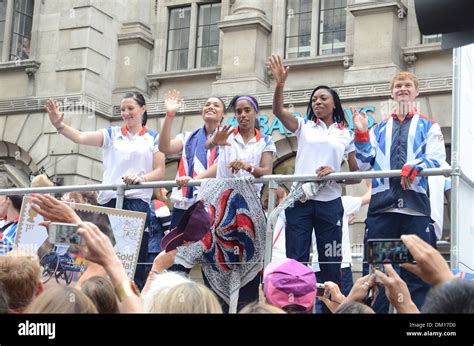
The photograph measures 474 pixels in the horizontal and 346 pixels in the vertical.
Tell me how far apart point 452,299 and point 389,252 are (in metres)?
1.47

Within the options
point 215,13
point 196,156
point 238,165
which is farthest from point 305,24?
point 238,165

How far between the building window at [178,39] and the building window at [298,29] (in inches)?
102

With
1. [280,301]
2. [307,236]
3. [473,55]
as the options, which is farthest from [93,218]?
[473,55]

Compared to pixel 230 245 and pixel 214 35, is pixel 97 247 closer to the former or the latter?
pixel 230 245

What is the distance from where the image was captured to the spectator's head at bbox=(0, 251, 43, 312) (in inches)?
161

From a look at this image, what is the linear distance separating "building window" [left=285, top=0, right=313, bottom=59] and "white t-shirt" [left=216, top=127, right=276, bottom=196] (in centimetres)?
1092

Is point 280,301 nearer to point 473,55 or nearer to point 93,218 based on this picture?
point 93,218

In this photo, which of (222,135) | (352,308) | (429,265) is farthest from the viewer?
(222,135)

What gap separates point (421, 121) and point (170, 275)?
10.8 feet

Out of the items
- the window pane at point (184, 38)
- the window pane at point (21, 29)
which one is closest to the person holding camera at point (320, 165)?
the window pane at point (184, 38)

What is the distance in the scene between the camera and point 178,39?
68.0 feet

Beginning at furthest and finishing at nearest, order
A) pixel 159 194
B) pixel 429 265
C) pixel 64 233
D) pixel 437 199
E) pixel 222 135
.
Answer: pixel 159 194 → pixel 222 135 → pixel 437 199 → pixel 64 233 → pixel 429 265

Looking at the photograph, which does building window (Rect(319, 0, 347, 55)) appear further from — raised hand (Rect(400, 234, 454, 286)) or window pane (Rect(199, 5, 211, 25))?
raised hand (Rect(400, 234, 454, 286))
